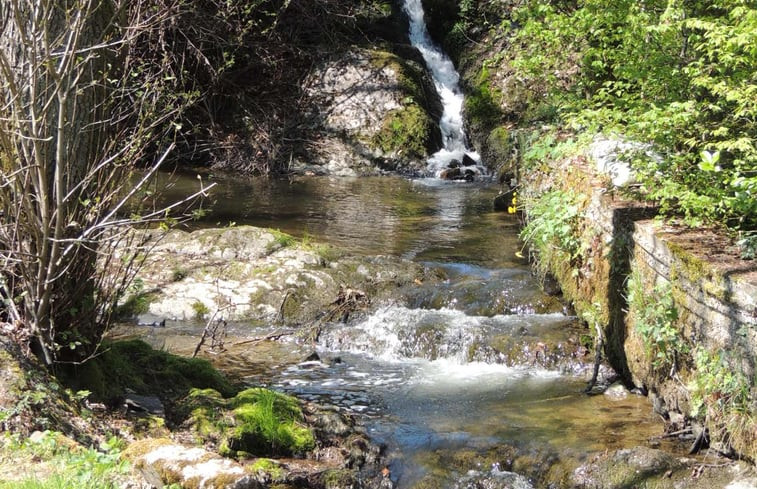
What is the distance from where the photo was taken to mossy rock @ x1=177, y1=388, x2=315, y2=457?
180 inches

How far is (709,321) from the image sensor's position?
4547 mm

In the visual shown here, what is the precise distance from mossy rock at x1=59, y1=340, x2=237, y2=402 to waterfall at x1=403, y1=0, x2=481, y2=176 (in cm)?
1024

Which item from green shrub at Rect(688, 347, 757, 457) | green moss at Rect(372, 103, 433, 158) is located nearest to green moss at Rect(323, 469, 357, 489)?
green shrub at Rect(688, 347, 757, 457)

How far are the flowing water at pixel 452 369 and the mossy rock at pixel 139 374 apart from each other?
778 mm

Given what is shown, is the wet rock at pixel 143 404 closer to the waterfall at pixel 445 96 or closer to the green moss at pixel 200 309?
the green moss at pixel 200 309

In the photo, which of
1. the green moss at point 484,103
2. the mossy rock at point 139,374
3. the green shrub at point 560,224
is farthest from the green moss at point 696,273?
the green moss at point 484,103

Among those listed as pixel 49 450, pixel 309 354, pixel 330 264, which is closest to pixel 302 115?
pixel 330 264

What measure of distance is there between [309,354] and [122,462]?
11.5ft

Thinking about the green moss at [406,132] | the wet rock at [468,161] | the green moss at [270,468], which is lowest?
the green moss at [270,468]

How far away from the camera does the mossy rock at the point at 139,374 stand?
15.1 ft

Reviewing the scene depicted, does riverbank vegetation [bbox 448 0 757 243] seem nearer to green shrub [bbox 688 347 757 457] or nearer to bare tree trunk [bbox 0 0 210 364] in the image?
green shrub [bbox 688 347 757 457]

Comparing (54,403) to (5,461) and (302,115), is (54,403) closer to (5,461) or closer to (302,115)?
(5,461)

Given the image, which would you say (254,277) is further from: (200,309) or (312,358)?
(312,358)

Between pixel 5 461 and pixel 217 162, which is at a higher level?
pixel 217 162
